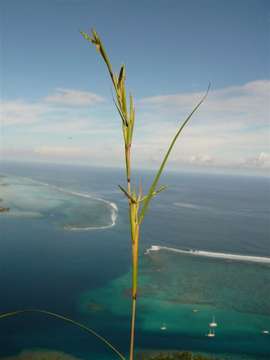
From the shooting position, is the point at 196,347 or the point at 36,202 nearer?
the point at 196,347

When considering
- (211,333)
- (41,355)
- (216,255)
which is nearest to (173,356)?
(211,333)

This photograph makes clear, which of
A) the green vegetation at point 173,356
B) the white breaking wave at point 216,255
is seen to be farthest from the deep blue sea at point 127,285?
the green vegetation at point 173,356

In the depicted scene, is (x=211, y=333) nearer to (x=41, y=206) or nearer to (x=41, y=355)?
(x=41, y=355)

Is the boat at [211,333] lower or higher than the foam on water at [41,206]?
lower

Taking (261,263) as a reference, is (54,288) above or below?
below

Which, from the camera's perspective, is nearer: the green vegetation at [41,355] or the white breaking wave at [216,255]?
the green vegetation at [41,355]

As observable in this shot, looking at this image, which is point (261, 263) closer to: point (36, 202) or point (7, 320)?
→ point (7, 320)

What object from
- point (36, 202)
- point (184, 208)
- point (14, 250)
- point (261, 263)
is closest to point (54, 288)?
point (14, 250)

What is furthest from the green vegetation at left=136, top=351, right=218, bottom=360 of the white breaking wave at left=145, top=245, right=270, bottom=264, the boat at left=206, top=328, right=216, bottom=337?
the white breaking wave at left=145, top=245, right=270, bottom=264

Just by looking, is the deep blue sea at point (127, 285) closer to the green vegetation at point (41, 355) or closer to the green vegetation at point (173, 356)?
the green vegetation at point (41, 355)
